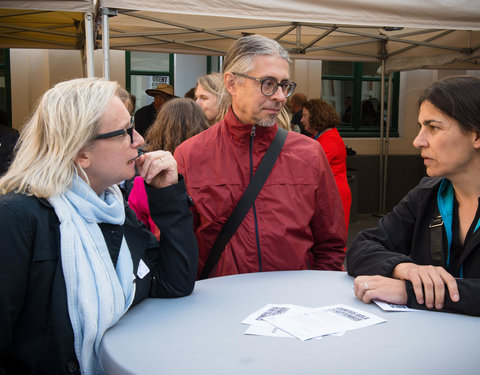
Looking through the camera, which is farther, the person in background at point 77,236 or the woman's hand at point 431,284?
the woman's hand at point 431,284

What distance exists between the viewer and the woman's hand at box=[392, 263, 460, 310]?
1.82 m

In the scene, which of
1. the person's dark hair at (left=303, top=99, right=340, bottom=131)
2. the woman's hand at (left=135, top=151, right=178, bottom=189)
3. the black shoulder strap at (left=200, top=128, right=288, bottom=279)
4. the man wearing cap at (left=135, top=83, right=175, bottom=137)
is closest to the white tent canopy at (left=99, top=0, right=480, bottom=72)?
the man wearing cap at (left=135, top=83, right=175, bottom=137)

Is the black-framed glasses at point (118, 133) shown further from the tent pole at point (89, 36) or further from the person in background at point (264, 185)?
the tent pole at point (89, 36)

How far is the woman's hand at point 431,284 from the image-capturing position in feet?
5.97

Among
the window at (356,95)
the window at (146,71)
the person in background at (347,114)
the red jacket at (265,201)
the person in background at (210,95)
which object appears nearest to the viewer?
the red jacket at (265,201)

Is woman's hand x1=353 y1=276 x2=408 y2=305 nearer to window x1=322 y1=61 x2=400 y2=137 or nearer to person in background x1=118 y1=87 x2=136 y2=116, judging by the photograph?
person in background x1=118 y1=87 x2=136 y2=116

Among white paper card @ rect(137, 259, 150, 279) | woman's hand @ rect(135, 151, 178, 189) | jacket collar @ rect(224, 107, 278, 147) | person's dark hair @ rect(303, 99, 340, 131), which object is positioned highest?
person's dark hair @ rect(303, 99, 340, 131)

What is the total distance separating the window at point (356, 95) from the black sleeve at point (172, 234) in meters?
9.75

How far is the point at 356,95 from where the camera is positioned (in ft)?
38.3

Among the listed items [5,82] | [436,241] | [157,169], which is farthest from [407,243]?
[5,82]

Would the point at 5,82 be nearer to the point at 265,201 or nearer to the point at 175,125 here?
the point at 175,125

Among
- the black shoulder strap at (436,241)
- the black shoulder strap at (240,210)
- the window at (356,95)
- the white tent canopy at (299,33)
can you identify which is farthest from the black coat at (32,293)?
the window at (356,95)

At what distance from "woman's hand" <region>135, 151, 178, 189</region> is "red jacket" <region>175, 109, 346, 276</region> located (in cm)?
43

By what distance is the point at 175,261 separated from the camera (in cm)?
206
